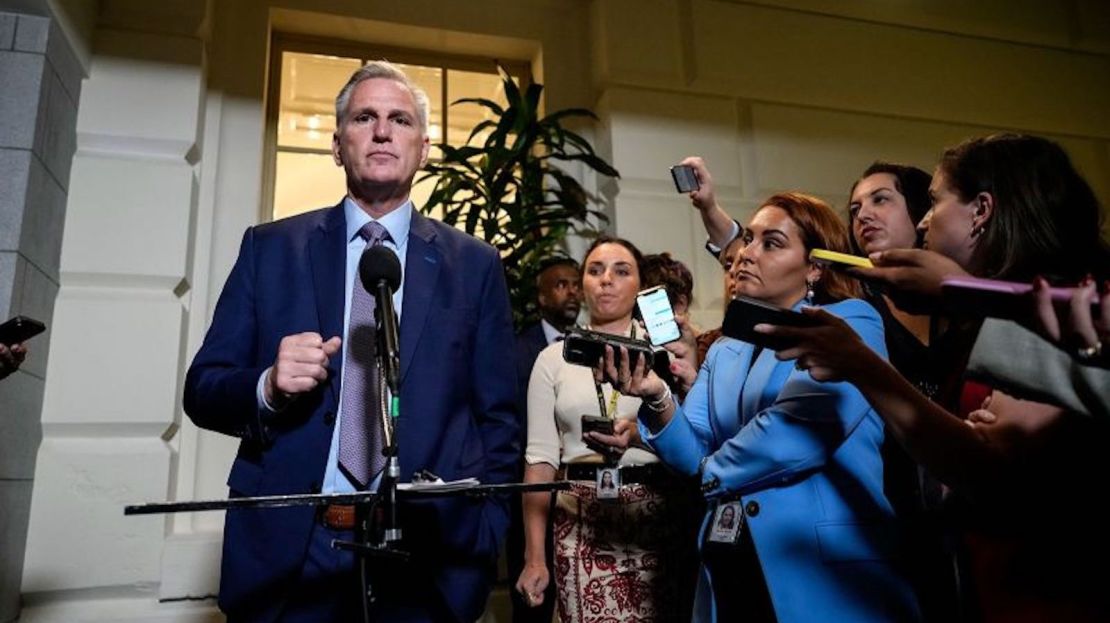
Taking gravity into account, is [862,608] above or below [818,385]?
below

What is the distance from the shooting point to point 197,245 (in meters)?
2.91

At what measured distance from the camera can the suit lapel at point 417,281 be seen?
1321 mm

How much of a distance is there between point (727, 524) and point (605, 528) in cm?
62

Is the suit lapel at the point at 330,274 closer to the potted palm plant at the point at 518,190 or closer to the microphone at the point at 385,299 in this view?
the microphone at the point at 385,299

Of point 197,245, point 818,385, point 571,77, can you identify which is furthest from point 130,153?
A: point 818,385

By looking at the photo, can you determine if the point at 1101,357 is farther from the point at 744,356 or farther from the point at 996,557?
the point at 744,356

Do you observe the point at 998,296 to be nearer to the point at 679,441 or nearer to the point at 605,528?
the point at 679,441

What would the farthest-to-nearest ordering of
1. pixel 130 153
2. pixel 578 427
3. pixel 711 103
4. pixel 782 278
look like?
pixel 711 103, pixel 130 153, pixel 578 427, pixel 782 278

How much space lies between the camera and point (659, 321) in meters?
1.65

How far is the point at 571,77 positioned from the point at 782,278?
227cm

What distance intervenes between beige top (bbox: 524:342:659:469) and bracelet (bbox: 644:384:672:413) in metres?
0.52

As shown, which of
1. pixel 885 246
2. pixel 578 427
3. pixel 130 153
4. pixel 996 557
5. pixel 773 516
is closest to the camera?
pixel 996 557

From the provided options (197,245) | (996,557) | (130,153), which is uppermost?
(130,153)

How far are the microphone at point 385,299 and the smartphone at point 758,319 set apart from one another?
A: 19.9 inches
